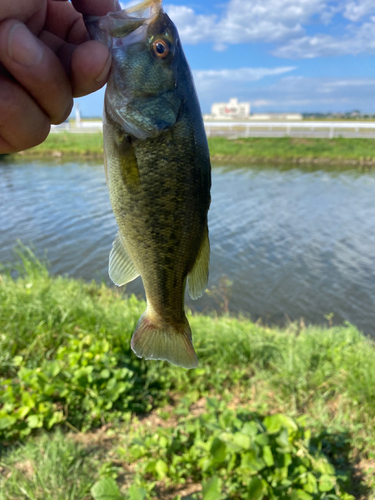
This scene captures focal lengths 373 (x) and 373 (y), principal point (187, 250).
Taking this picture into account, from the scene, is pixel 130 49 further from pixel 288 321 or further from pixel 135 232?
pixel 288 321

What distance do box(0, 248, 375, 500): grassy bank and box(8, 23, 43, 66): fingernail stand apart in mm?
2554

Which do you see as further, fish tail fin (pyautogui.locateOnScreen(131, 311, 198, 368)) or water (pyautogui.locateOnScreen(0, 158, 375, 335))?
water (pyautogui.locateOnScreen(0, 158, 375, 335))

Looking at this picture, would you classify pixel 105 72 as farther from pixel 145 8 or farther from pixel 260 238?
pixel 260 238

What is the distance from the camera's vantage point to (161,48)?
5.45 feet

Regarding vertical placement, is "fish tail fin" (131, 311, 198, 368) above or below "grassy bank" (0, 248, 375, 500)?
above

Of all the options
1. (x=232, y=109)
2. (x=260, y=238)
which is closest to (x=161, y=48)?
(x=260, y=238)

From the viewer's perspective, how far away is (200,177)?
163 centimetres

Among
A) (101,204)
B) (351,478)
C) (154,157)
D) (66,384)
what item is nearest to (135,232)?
(154,157)

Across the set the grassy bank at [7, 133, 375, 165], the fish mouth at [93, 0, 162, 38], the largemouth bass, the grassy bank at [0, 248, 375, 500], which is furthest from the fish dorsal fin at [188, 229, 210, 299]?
the grassy bank at [7, 133, 375, 165]

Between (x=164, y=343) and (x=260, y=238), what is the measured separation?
10795 mm

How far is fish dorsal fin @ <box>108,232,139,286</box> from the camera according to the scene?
189cm

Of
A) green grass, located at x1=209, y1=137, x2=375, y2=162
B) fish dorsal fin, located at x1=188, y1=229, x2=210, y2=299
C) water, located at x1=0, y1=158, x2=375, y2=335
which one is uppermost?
fish dorsal fin, located at x1=188, y1=229, x2=210, y2=299

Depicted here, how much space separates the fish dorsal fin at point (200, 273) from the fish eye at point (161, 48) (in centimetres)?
86

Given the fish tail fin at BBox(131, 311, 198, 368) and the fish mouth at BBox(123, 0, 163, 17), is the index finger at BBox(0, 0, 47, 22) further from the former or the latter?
the fish tail fin at BBox(131, 311, 198, 368)
